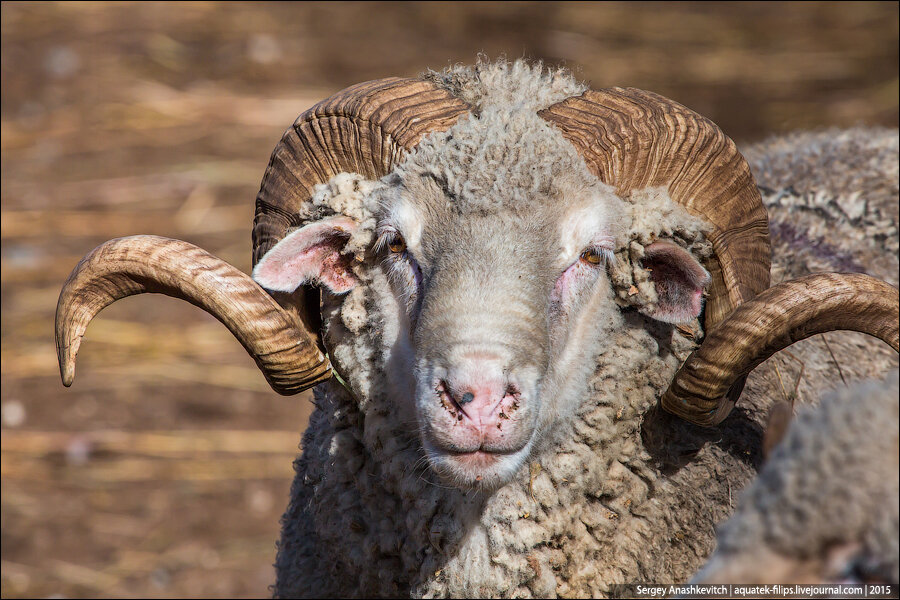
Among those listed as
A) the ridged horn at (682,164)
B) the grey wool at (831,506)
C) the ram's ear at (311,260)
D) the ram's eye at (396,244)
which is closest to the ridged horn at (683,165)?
the ridged horn at (682,164)

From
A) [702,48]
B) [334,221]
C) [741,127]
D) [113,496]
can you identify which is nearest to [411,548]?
[334,221]

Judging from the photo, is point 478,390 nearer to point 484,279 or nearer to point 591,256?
point 484,279

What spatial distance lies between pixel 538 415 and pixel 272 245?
1.12 metres

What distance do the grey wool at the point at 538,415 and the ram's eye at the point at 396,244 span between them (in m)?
0.05

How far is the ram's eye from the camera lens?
2795mm

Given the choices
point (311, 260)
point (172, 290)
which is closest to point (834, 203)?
point (311, 260)

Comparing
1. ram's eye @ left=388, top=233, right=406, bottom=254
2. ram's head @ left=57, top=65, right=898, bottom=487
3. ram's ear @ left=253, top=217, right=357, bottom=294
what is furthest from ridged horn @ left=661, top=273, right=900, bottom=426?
ram's ear @ left=253, top=217, right=357, bottom=294

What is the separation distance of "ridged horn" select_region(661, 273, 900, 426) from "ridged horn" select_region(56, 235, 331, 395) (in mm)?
1371

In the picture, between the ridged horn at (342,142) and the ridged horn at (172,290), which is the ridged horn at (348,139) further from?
the ridged horn at (172,290)

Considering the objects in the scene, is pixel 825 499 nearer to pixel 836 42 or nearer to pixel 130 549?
pixel 130 549

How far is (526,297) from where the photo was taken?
2547 mm

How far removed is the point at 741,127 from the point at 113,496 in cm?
751

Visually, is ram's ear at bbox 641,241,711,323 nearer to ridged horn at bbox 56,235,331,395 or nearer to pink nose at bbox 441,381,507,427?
pink nose at bbox 441,381,507,427

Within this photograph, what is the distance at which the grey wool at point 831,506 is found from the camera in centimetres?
130
